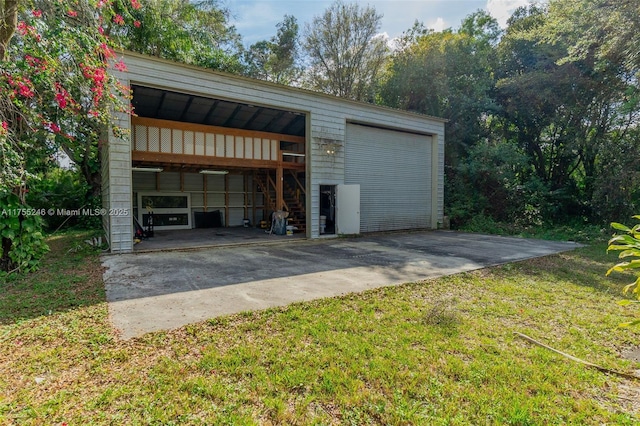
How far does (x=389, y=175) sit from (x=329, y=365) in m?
10.3

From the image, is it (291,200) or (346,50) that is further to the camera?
(346,50)

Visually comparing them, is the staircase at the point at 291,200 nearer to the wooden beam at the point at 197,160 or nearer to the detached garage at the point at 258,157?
the detached garage at the point at 258,157

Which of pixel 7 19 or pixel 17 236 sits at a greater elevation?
pixel 7 19

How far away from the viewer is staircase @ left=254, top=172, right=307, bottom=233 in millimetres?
12318

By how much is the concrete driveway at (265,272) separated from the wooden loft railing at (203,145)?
9.31ft

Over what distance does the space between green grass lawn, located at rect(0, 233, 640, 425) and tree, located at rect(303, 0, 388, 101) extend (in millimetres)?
17950

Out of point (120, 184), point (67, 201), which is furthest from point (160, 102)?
point (67, 201)

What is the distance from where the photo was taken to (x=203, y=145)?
9.59m

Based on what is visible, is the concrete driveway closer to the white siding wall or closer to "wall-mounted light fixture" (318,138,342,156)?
the white siding wall

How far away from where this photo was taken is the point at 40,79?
390 centimetres

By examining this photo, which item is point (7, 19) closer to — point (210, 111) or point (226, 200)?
point (210, 111)

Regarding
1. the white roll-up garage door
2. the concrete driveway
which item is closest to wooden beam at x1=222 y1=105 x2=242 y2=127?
the white roll-up garage door

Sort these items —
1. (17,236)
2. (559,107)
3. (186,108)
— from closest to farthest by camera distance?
1. (17,236)
2. (186,108)
3. (559,107)

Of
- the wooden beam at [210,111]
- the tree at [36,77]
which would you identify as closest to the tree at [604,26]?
the wooden beam at [210,111]
